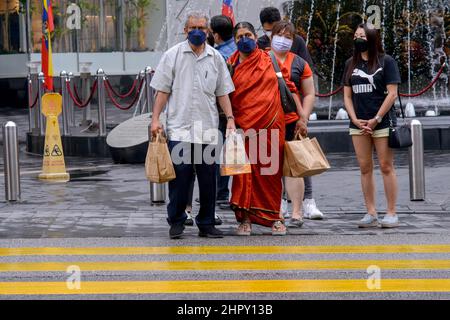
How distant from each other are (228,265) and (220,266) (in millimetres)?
80

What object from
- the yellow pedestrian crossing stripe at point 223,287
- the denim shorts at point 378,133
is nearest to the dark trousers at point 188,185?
the denim shorts at point 378,133

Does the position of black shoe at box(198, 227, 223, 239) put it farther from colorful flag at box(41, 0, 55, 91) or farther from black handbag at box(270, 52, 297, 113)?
colorful flag at box(41, 0, 55, 91)

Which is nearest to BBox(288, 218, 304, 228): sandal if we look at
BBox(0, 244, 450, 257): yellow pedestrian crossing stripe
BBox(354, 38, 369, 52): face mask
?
BBox(0, 244, 450, 257): yellow pedestrian crossing stripe

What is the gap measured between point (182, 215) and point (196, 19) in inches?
64.4

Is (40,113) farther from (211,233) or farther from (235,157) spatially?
(235,157)

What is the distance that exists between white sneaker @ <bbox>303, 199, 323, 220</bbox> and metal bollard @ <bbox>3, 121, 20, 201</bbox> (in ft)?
10.7

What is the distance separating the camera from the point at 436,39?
2564 cm

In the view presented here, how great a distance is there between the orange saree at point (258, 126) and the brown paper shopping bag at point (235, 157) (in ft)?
0.62

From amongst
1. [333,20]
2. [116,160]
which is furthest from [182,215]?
[333,20]

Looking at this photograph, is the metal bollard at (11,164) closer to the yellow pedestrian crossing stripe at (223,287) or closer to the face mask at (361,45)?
the face mask at (361,45)

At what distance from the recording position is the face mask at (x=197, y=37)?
10.5 m

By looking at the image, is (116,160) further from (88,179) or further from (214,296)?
(214,296)

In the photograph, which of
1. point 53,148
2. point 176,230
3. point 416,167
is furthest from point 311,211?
point 53,148

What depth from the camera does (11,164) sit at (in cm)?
1349
